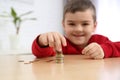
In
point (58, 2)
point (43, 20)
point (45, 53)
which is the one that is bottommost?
point (45, 53)

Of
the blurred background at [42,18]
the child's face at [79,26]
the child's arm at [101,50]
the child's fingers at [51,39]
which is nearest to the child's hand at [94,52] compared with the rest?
the child's arm at [101,50]

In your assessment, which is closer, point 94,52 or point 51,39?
point 51,39

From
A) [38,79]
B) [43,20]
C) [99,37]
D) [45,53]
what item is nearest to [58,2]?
[43,20]

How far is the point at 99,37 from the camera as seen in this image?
1.47 meters

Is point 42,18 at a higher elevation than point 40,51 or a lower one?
higher

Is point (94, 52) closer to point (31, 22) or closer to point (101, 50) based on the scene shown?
point (101, 50)

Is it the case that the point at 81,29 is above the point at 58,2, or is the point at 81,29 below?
below

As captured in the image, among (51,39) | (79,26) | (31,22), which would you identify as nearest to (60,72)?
(51,39)

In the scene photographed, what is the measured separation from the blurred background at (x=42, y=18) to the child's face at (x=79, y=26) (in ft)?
5.17

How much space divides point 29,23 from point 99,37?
6.13 ft

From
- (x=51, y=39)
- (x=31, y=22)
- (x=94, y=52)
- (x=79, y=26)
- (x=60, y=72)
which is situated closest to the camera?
(x=60, y=72)

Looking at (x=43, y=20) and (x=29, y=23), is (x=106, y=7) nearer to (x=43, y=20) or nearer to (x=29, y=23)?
(x=43, y=20)

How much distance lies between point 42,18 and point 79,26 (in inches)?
87.0

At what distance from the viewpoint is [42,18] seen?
348 centimetres
